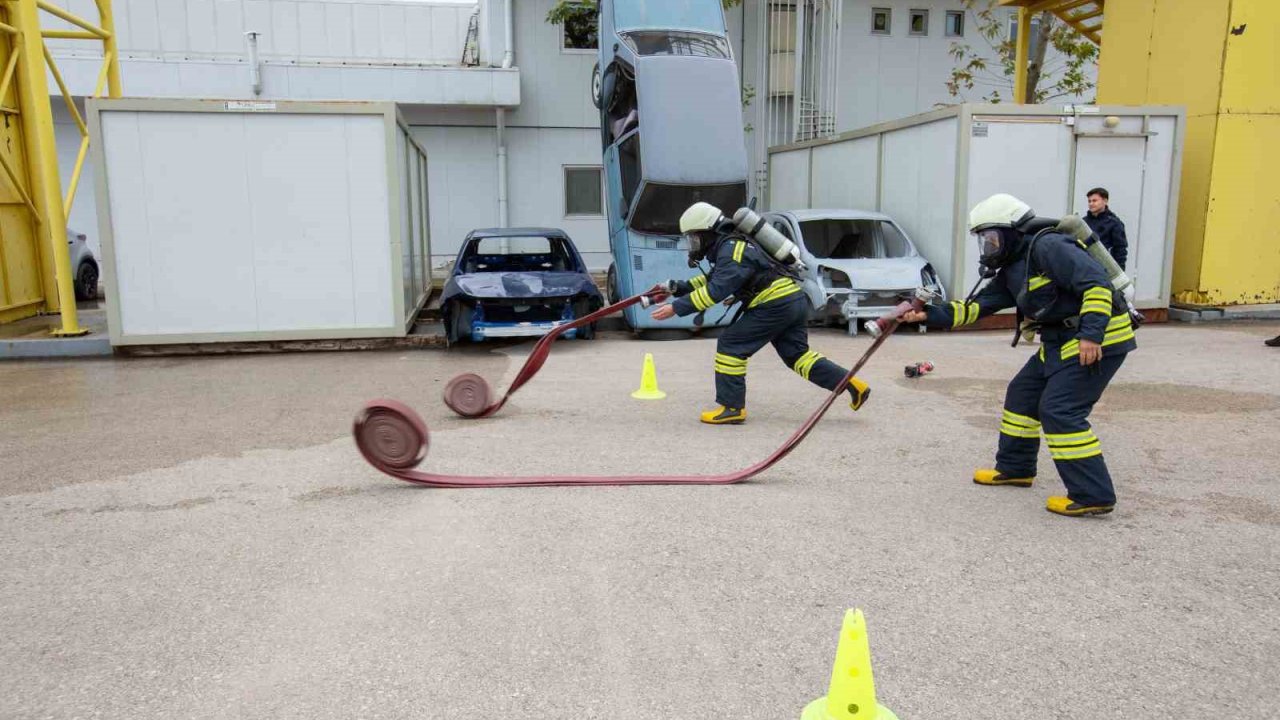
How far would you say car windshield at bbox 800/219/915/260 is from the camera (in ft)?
40.2

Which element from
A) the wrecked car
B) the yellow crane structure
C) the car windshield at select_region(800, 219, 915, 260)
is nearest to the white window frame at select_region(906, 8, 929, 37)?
the yellow crane structure

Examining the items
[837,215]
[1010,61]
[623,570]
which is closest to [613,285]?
[837,215]

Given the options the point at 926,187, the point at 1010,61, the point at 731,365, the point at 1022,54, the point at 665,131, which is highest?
the point at 1010,61

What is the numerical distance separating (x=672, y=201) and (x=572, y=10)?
A: 27.3ft

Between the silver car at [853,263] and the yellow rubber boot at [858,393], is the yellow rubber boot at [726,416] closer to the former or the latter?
the yellow rubber boot at [858,393]

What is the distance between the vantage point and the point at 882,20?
20.2 m

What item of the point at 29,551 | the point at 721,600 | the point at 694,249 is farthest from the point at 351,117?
the point at 721,600

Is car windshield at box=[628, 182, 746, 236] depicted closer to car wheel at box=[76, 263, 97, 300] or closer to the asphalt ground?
the asphalt ground

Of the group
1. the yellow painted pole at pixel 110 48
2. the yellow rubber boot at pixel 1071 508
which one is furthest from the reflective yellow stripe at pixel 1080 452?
the yellow painted pole at pixel 110 48

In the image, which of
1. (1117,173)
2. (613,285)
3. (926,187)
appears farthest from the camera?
(613,285)

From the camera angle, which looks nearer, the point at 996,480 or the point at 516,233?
the point at 996,480

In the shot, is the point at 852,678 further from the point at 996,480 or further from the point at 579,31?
the point at 579,31

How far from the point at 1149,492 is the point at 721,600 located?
2903 millimetres

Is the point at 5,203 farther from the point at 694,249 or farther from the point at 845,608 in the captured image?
the point at 845,608
